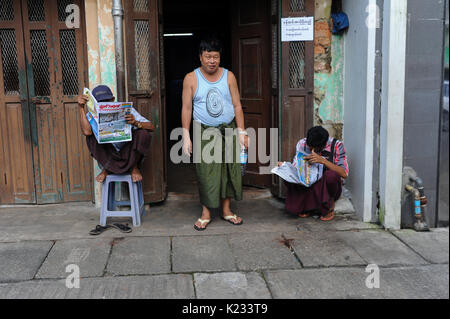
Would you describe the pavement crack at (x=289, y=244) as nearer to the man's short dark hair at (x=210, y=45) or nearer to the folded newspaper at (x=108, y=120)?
the folded newspaper at (x=108, y=120)

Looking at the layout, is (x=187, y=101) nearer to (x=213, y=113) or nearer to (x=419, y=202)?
(x=213, y=113)

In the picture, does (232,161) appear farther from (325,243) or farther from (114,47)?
(114,47)

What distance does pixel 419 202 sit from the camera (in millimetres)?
4844

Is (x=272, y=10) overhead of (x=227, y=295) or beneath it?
overhead

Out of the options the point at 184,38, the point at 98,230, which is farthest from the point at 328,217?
the point at 184,38

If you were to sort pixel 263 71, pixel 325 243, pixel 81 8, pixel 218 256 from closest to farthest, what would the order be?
pixel 218 256, pixel 325 243, pixel 81 8, pixel 263 71

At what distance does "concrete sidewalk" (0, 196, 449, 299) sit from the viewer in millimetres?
3777

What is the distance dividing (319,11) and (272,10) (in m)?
0.52

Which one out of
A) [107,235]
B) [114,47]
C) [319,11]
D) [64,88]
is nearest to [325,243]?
[107,235]

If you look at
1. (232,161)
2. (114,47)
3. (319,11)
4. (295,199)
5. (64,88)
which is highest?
(319,11)

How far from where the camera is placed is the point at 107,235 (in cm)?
485

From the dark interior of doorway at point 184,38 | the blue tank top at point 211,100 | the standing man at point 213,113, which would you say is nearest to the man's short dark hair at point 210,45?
the standing man at point 213,113

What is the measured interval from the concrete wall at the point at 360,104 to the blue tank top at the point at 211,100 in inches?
54.3

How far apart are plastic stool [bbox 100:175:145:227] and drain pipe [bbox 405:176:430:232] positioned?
2691mm
